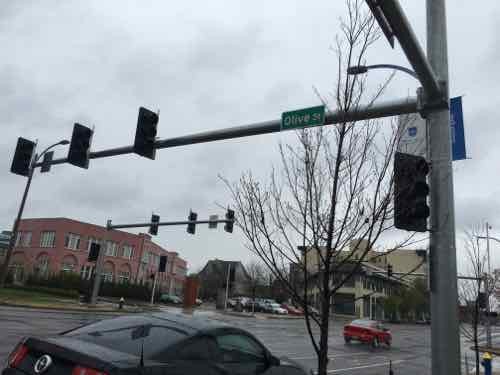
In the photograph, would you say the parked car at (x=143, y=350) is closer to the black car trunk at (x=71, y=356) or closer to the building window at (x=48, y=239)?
the black car trunk at (x=71, y=356)

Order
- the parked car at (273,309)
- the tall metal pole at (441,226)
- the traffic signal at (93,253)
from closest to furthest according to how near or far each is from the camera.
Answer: the tall metal pole at (441,226)
the traffic signal at (93,253)
the parked car at (273,309)

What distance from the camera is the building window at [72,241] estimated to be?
6055 cm

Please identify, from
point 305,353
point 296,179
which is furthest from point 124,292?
point 296,179

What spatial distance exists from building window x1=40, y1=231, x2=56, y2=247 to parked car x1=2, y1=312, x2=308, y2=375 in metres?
61.8

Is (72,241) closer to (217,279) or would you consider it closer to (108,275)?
(108,275)

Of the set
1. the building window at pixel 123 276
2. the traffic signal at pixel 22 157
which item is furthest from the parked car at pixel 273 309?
the traffic signal at pixel 22 157

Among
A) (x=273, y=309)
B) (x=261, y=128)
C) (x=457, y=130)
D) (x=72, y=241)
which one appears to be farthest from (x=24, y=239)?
(x=457, y=130)

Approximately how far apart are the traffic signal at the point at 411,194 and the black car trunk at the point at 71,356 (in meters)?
3.15

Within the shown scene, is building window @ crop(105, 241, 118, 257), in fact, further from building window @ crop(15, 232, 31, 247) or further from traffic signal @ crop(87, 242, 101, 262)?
traffic signal @ crop(87, 242, 101, 262)

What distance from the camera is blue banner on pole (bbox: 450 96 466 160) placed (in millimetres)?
5797

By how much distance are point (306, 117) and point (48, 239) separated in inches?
2482

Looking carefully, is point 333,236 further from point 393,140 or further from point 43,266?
point 43,266

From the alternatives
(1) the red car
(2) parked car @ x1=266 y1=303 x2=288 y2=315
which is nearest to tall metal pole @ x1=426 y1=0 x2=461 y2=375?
(1) the red car

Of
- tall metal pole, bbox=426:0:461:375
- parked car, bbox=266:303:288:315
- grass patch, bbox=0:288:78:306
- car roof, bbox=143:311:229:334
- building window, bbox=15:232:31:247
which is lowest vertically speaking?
grass patch, bbox=0:288:78:306
